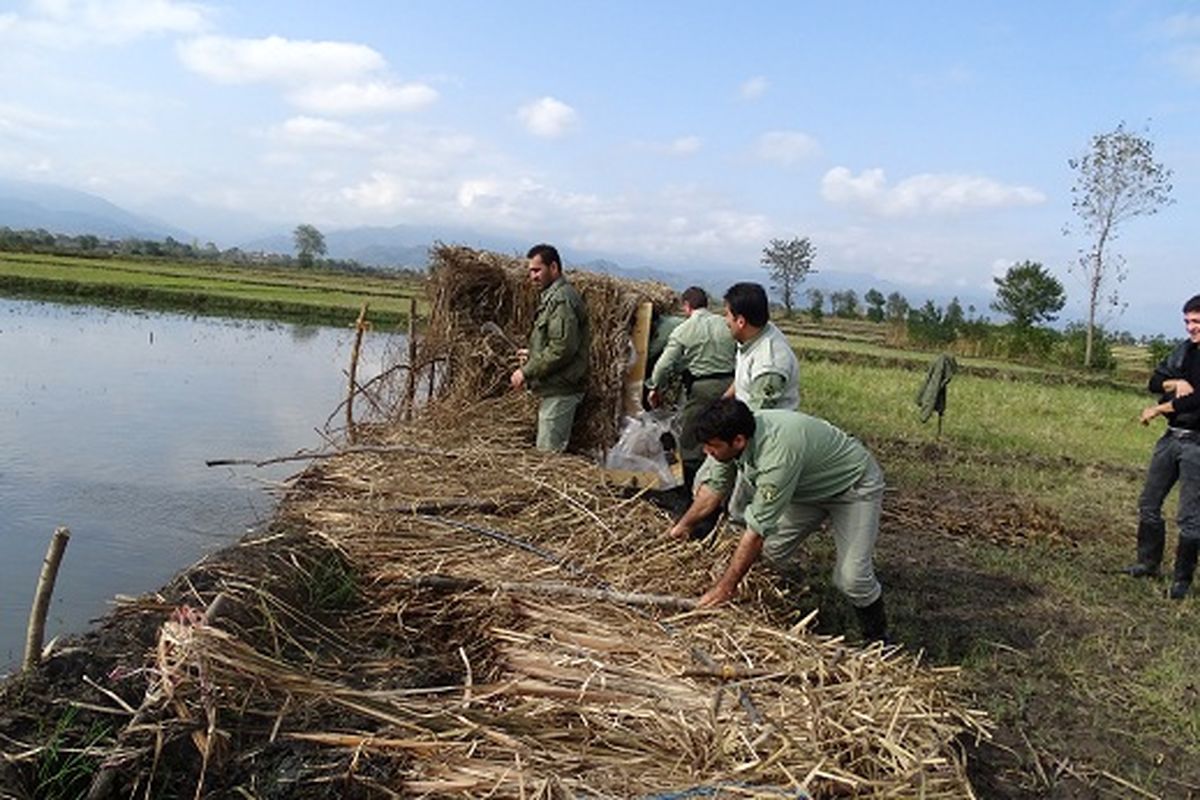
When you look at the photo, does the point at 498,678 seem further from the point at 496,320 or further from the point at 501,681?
the point at 496,320

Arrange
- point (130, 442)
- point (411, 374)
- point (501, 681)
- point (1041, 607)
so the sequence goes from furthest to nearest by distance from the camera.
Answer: point (130, 442) < point (411, 374) < point (1041, 607) < point (501, 681)

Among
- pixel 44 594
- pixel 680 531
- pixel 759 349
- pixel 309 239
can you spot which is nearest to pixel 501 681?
pixel 680 531

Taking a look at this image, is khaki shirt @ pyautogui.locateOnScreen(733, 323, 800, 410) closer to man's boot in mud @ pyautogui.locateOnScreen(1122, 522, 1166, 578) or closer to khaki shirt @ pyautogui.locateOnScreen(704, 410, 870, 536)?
khaki shirt @ pyautogui.locateOnScreen(704, 410, 870, 536)

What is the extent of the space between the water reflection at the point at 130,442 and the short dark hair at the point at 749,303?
351 cm

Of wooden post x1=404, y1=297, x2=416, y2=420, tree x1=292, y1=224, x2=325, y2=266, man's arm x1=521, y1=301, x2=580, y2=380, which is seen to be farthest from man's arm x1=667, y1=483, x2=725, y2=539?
tree x1=292, y1=224, x2=325, y2=266

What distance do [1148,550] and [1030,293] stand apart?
42.3 metres

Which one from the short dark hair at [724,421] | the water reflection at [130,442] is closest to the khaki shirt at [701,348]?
the short dark hair at [724,421]

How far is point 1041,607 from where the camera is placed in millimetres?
5668

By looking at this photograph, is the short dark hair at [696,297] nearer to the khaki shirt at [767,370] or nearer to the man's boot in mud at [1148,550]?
the khaki shirt at [767,370]

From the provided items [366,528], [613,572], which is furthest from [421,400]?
[613,572]

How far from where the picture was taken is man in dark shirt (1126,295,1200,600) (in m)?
5.80

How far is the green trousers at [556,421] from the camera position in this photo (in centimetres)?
684

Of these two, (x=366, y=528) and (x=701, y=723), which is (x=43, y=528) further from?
(x=701, y=723)

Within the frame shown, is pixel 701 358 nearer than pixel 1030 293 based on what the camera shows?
Yes
